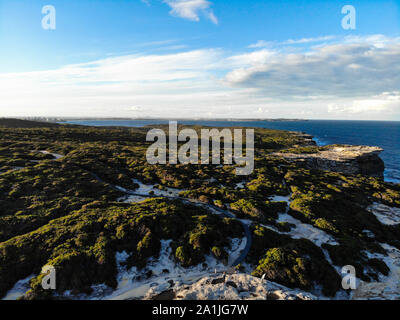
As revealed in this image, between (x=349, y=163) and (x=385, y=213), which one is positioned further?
(x=349, y=163)

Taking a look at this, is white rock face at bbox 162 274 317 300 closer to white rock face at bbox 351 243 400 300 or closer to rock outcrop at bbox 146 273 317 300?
rock outcrop at bbox 146 273 317 300

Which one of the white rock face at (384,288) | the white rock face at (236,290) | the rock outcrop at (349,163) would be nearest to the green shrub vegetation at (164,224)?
the white rock face at (384,288)

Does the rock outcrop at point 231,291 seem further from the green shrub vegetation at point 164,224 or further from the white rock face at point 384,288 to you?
the white rock face at point 384,288

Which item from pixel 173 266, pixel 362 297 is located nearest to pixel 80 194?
pixel 173 266

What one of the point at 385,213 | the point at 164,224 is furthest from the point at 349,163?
the point at 164,224

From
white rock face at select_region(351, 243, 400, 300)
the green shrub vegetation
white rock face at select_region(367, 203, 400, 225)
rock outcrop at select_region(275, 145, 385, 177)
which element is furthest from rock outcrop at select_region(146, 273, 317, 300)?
rock outcrop at select_region(275, 145, 385, 177)

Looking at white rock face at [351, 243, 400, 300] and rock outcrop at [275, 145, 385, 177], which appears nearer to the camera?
white rock face at [351, 243, 400, 300]

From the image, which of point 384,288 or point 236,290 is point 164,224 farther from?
point 384,288
